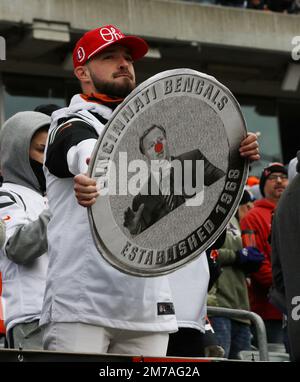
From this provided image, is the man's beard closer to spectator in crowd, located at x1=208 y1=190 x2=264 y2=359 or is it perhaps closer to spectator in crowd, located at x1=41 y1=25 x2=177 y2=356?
spectator in crowd, located at x1=41 y1=25 x2=177 y2=356

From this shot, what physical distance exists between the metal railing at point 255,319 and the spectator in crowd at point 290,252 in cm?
141

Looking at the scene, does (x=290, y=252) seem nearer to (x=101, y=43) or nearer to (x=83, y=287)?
(x=83, y=287)

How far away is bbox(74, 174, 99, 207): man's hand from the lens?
3.74 meters

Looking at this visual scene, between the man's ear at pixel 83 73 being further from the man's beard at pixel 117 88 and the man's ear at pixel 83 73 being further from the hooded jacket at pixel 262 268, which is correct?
the hooded jacket at pixel 262 268

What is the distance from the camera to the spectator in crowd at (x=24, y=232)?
16.3 feet

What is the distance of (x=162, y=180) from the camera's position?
403 centimetres

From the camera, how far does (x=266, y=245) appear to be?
8.35 m

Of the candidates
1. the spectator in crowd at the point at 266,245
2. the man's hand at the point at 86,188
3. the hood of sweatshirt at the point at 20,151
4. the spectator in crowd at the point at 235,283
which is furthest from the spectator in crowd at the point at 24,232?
the spectator in crowd at the point at 266,245

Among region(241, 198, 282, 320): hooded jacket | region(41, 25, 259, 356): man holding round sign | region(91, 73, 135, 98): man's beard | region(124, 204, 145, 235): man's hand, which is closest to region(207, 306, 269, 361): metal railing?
region(241, 198, 282, 320): hooded jacket

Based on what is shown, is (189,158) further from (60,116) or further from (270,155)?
(270,155)

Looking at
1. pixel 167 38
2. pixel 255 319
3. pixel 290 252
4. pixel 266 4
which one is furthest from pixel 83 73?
pixel 266 4

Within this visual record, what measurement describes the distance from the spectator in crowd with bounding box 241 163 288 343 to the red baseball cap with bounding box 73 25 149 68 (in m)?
3.39

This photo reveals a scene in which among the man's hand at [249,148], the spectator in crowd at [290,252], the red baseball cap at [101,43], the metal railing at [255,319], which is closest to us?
the man's hand at [249,148]

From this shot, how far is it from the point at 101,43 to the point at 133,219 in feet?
3.08
